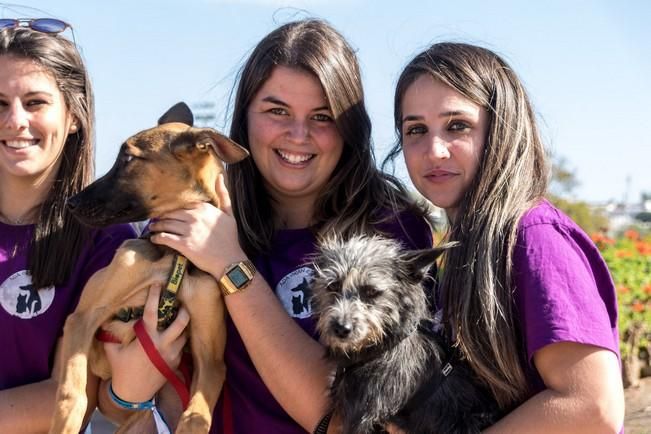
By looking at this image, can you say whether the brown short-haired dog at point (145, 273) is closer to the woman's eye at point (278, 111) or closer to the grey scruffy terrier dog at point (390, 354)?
the woman's eye at point (278, 111)

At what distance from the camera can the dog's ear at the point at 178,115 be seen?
415 centimetres

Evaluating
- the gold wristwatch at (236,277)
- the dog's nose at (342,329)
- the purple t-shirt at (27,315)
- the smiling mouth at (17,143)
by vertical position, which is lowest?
the purple t-shirt at (27,315)

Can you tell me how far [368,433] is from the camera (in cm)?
291

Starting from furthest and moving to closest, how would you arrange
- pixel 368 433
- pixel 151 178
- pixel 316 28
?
pixel 316 28, pixel 151 178, pixel 368 433

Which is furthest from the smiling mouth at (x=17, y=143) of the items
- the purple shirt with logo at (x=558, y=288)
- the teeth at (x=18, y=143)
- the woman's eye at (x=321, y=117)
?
the purple shirt with logo at (x=558, y=288)

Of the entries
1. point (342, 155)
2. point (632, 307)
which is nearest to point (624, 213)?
point (632, 307)

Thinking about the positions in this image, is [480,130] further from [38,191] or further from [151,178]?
[38,191]

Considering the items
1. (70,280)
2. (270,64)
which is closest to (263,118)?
(270,64)

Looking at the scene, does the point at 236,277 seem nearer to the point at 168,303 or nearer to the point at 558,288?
the point at 168,303

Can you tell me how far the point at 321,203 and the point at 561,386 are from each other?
1.67m

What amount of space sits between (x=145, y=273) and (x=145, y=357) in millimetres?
398

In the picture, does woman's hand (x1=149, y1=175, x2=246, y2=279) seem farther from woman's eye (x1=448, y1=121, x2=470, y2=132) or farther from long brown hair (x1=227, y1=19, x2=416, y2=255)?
woman's eye (x1=448, y1=121, x2=470, y2=132)

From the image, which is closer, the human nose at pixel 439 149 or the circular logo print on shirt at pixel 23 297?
the human nose at pixel 439 149

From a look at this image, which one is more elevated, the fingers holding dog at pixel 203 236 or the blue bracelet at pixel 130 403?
the fingers holding dog at pixel 203 236
